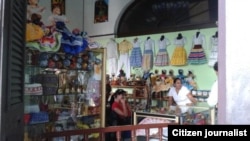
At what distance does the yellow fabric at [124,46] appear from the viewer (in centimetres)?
640

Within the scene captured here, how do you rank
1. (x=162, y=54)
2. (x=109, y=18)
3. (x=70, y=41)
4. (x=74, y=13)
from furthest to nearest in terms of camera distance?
(x=74, y=13), (x=109, y=18), (x=162, y=54), (x=70, y=41)

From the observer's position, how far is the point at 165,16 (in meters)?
5.96

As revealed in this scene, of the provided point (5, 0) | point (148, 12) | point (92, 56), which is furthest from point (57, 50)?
point (148, 12)

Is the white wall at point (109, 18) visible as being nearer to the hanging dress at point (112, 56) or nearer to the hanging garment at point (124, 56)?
the hanging dress at point (112, 56)

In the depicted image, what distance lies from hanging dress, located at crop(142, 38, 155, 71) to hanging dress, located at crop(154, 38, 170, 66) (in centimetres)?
16

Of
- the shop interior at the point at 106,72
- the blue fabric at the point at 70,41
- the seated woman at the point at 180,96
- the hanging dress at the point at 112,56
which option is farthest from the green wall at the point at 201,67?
the blue fabric at the point at 70,41

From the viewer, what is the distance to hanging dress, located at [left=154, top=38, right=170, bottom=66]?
19.1 feet

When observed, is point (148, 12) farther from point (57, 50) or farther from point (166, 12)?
point (57, 50)

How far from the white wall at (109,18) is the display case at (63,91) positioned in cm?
288

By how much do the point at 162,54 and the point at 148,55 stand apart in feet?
1.06

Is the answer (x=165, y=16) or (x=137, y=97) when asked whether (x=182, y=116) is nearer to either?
(x=137, y=97)

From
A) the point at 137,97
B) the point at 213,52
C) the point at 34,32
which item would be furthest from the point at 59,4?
the point at 34,32

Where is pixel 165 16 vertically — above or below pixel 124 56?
above

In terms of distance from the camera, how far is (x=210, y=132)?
1071mm
